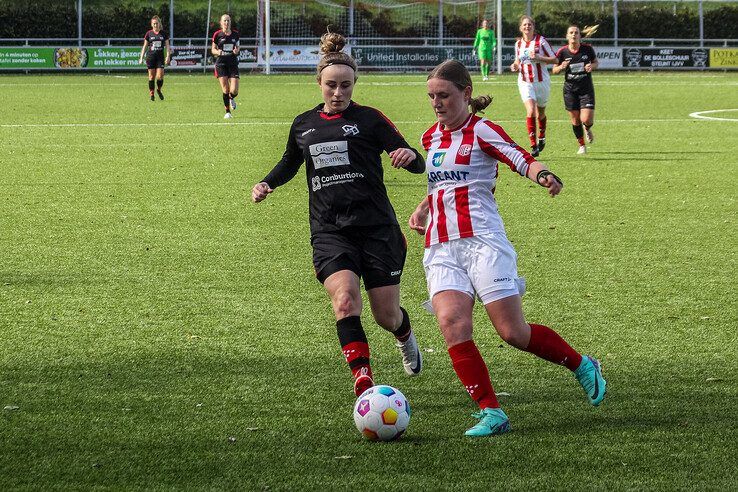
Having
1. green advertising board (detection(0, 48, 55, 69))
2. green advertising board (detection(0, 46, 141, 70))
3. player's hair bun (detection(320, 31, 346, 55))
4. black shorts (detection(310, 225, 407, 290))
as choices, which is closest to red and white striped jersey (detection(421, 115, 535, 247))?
black shorts (detection(310, 225, 407, 290))

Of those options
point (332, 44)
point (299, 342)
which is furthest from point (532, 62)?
point (332, 44)

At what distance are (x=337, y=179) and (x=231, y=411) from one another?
1257 millimetres

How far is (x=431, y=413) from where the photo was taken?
17.8 feet

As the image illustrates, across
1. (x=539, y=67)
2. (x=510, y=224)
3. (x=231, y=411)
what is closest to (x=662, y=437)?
(x=231, y=411)

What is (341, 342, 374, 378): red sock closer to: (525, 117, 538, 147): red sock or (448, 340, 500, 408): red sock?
(448, 340, 500, 408): red sock

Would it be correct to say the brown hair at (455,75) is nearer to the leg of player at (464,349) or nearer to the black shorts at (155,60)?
the leg of player at (464,349)

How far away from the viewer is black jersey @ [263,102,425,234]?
5.70 meters

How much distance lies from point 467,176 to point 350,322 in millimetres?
891

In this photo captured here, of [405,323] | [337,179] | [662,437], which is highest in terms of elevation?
[337,179]

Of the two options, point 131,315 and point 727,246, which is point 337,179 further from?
point 727,246

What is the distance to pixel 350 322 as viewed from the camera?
549 centimetres

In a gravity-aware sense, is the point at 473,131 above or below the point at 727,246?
above

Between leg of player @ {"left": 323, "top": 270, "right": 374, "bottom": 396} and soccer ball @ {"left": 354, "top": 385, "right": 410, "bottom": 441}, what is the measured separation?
33 cm

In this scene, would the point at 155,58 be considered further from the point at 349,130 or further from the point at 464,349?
the point at 464,349
